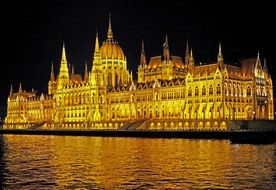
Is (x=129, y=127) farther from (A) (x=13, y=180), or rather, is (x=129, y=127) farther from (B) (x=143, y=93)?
(A) (x=13, y=180)

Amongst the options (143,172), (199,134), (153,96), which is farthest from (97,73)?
(143,172)

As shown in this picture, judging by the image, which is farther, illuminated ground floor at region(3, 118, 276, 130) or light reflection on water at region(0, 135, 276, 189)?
illuminated ground floor at region(3, 118, 276, 130)

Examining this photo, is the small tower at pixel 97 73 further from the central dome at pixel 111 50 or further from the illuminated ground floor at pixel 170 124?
the illuminated ground floor at pixel 170 124

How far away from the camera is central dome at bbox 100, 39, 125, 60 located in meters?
147

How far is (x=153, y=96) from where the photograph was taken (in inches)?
4719

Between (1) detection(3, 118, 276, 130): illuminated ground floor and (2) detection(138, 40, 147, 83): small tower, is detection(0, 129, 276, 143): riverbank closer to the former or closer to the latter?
(1) detection(3, 118, 276, 130): illuminated ground floor

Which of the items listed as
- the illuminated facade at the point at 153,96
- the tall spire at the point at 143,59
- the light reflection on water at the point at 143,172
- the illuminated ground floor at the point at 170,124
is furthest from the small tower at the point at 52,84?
the light reflection on water at the point at 143,172

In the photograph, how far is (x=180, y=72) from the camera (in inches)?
5443

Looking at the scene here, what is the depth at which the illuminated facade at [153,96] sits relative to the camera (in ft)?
340

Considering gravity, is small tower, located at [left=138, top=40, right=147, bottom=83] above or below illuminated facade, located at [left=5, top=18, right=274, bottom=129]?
above

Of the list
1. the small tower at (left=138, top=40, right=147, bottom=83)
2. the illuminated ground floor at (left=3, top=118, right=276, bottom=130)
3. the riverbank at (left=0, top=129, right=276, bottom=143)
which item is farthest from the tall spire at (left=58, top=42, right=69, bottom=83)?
the riverbank at (left=0, top=129, right=276, bottom=143)

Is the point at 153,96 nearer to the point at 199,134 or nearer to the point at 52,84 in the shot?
the point at 199,134

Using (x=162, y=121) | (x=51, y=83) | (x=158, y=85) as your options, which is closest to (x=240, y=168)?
(x=162, y=121)

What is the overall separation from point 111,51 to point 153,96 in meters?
34.6
